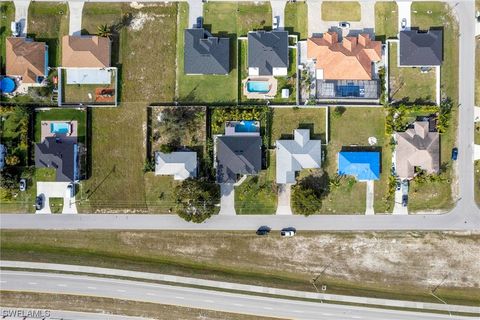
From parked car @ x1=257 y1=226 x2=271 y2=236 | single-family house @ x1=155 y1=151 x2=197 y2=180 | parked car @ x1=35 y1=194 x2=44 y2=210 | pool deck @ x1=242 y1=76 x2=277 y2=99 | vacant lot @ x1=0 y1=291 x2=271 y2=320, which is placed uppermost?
pool deck @ x1=242 y1=76 x2=277 y2=99

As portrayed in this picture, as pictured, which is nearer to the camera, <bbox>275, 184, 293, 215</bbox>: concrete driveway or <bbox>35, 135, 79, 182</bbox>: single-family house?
<bbox>35, 135, 79, 182</bbox>: single-family house

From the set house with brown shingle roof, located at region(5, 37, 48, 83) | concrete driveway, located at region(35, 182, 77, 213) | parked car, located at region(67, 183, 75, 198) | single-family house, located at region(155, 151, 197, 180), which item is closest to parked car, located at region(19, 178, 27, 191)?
concrete driveway, located at region(35, 182, 77, 213)

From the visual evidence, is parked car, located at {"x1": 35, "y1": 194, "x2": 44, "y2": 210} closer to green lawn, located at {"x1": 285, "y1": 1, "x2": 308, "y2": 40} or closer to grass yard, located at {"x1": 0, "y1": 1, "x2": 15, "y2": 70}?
grass yard, located at {"x1": 0, "y1": 1, "x2": 15, "y2": 70}

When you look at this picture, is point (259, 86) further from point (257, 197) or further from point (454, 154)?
point (454, 154)

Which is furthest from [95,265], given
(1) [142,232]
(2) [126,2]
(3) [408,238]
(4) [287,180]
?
(3) [408,238]

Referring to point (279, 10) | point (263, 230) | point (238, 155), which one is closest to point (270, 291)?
point (263, 230)

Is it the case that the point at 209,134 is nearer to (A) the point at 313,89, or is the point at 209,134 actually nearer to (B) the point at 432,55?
(A) the point at 313,89

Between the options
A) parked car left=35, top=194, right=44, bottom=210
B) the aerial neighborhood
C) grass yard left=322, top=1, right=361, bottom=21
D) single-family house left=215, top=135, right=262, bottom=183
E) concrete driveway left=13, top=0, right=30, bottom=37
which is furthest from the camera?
concrete driveway left=13, top=0, right=30, bottom=37
